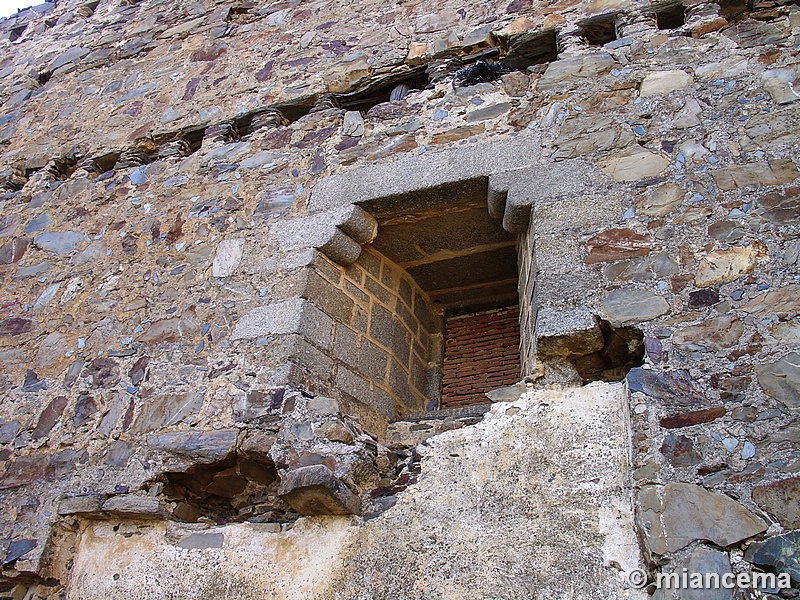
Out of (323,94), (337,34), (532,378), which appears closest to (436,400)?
(532,378)

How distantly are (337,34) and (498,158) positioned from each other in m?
1.67

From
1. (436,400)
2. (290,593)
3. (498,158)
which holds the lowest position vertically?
(436,400)

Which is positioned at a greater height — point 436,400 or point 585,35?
point 585,35

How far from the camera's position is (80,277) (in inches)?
146

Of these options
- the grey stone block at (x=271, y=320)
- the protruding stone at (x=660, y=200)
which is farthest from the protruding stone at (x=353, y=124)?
the protruding stone at (x=660, y=200)

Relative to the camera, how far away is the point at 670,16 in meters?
3.61

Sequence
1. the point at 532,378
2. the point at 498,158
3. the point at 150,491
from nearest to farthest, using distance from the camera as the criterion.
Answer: the point at 532,378, the point at 150,491, the point at 498,158

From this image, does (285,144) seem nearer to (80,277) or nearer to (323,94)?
(323,94)

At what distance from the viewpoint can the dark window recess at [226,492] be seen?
2.76 metres

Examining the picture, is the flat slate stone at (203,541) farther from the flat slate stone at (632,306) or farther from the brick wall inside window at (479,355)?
the flat slate stone at (632,306)

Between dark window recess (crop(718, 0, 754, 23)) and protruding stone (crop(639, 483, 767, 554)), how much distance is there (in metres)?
2.39

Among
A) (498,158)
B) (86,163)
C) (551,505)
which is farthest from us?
(86,163)

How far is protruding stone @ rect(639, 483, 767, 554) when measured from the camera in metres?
1.97

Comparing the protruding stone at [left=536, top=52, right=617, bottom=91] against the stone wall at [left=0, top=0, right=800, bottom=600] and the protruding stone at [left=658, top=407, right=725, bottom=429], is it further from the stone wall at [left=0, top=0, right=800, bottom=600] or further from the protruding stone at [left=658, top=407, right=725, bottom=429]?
the protruding stone at [left=658, top=407, right=725, bottom=429]
